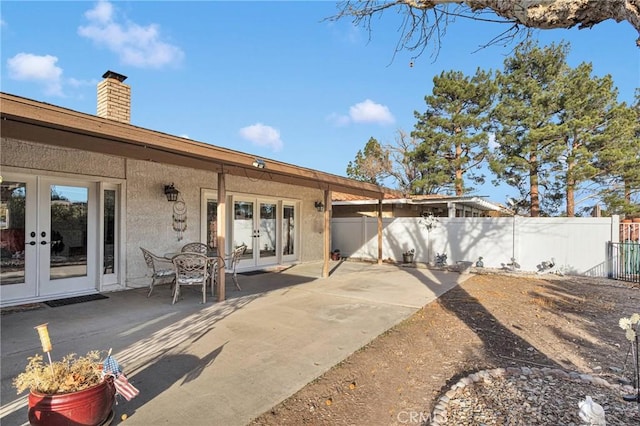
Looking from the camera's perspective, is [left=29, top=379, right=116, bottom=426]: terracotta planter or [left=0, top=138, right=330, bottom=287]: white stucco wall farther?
[left=0, top=138, right=330, bottom=287]: white stucco wall

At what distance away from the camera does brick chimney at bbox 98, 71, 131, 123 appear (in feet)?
21.0

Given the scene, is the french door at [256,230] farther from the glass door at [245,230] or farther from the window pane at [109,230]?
the window pane at [109,230]

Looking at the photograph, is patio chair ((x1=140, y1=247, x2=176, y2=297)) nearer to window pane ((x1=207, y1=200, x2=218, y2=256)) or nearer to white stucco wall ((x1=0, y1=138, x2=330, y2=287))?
white stucco wall ((x1=0, y1=138, x2=330, y2=287))

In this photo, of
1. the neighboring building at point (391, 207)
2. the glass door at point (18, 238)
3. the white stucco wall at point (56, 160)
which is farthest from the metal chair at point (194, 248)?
the neighboring building at point (391, 207)

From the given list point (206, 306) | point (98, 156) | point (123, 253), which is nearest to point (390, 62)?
point (206, 306)

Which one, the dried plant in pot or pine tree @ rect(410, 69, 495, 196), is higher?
pine tree @ rect(410, 69, 495, 196)

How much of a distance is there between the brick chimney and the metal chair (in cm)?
287

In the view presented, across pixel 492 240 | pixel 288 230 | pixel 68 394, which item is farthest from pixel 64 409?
pixel 492 240

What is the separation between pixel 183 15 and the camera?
7195 mm

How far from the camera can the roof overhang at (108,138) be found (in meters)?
3.07

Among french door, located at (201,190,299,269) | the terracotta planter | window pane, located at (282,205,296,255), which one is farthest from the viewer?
window pane, located at (282,205,296,255)

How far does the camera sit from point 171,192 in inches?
268

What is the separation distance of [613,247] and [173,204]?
11147 mm

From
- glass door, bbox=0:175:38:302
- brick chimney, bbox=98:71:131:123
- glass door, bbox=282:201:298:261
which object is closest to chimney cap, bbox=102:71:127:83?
brick chimney, bbox=98:71:131:123
